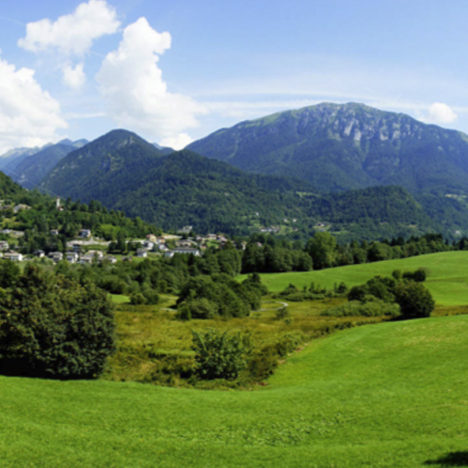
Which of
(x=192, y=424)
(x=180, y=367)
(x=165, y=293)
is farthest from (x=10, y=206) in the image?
(x=192, y=424)

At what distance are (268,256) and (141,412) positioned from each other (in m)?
102

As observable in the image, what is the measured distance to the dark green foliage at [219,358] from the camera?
2762 centimetres

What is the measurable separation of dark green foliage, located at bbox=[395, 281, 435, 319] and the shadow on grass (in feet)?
113

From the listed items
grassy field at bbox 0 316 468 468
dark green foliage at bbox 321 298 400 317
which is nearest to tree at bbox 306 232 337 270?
dark green foliage at bbox 321 298 400 317

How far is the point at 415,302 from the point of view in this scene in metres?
45.0

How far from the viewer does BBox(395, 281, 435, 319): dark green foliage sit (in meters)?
44.8

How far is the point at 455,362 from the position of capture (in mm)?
24453

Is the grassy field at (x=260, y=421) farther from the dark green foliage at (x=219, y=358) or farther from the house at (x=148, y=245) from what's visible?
the house at (x=148, y=245)

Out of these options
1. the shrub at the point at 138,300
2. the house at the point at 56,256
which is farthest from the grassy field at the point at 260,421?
the house at the point at 56,256

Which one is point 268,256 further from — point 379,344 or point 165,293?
point 379,344

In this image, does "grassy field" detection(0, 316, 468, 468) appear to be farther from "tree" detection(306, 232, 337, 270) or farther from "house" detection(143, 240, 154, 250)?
"house" detection(143, 240, 154, 250)

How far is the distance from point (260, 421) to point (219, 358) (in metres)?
10.1

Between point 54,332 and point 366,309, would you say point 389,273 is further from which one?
point 54,332

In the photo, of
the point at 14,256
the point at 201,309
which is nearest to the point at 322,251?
the point at 201,309
